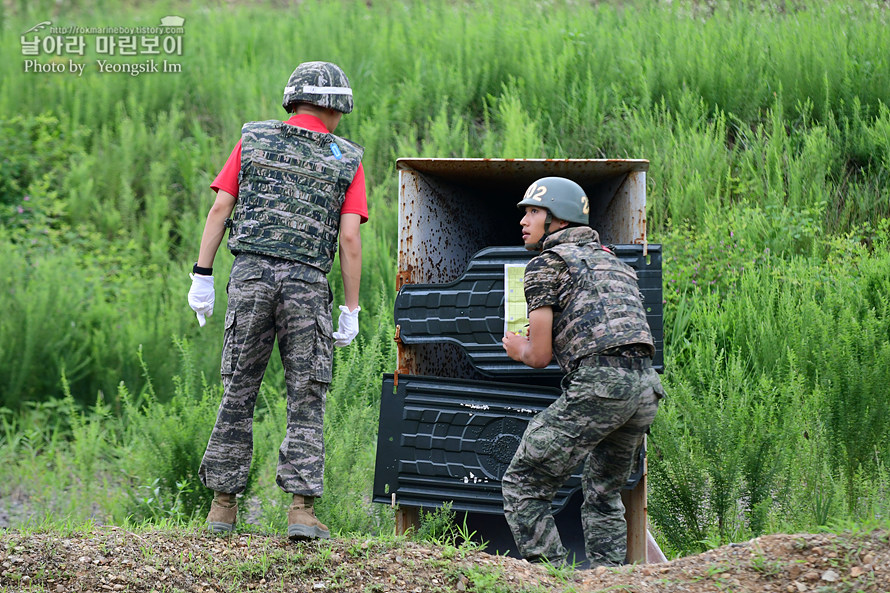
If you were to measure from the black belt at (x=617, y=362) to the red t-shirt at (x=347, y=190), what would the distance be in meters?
1.14

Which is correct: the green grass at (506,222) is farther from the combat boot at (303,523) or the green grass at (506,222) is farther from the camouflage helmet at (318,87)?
the camouflage helmet at (318,87)

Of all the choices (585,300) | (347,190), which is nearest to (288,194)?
(347,190)

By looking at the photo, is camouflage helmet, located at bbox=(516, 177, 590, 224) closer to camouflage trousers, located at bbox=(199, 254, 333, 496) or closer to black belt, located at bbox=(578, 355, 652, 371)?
black belt, located at bbox=(578, 355, 652, 371)

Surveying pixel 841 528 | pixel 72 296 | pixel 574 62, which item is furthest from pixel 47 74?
pixel 841 528

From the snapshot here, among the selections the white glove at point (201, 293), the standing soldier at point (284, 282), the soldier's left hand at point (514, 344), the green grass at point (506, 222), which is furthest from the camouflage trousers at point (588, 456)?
the white glove at point (201, 293)

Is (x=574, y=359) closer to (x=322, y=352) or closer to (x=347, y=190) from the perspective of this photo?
(x=322, y=352)

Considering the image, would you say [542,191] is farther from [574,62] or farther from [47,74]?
[47,74]

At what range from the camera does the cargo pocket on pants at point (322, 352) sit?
3.69 meters

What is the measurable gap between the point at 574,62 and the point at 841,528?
6.03 metres

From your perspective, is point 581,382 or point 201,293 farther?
point 201,293

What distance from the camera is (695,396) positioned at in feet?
18.2

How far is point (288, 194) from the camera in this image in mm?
3691

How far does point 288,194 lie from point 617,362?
1.53 m

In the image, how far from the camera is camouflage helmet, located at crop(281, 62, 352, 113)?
12.4 ft
